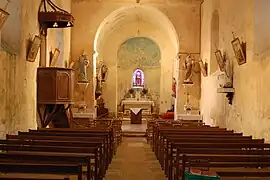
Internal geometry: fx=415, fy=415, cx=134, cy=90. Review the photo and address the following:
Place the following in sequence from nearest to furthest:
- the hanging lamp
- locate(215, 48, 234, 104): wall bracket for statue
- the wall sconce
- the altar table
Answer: the wall sconce → the hanging lamp → locate(215, 48, 234, 104): wall bracket for statue → the altar table

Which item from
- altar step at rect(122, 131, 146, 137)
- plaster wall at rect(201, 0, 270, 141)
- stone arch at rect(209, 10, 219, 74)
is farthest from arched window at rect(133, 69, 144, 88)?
plaster wall at rect(201, 0, 270, 141)

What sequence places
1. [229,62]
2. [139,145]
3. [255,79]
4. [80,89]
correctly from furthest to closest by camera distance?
[80,89] → [139,145] → [229,62] → [255,79]

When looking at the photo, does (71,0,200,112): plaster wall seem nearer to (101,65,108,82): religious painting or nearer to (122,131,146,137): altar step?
(122,131,146,137): altar step

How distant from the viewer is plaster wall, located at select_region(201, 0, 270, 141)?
29.5 ft

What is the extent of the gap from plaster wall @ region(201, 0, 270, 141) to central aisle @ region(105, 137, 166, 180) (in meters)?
2.41

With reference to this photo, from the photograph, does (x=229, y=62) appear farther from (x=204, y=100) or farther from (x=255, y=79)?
(x=204, y=100)

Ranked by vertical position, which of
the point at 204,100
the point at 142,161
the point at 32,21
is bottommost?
the point at 142,161

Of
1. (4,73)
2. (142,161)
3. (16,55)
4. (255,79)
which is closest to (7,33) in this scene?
(16,55)

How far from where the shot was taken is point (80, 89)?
18031 millimetres

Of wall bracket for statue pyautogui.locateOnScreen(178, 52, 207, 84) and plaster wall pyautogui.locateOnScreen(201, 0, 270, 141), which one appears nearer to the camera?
plaster wall pyautogui.locateOnScreen(201, 0, 270, 141)

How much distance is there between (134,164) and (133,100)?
51.4ft

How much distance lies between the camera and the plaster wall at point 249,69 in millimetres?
9000

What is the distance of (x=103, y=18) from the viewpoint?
18094 mm

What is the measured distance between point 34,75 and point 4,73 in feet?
8.33
